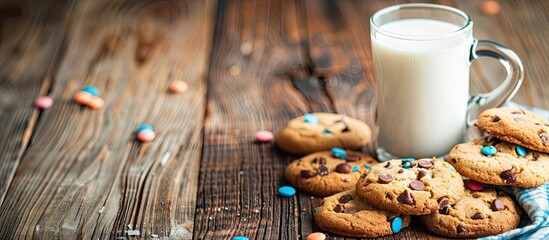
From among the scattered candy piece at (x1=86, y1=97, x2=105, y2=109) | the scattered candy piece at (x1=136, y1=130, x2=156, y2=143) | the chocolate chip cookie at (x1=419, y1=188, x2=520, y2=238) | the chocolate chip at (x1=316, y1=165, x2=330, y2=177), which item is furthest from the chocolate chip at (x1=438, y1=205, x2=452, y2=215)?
the scattered candy piece at (x1=86, y1=97, x2=105, y2=109)

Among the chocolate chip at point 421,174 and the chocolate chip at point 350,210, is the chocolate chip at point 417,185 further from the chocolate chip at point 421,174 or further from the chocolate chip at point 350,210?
the chocolate chip at point 350,210

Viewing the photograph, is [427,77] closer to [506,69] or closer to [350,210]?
[506,69]

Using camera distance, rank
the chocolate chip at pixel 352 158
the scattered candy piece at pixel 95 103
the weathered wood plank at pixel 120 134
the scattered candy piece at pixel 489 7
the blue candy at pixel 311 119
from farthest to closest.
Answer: the scattered candy piece at pixel 489 7 < the scattered candy piece at pixel 95 103 < the blue candy at pixel 311 119 < the chocolate chip at pixel 352 158 < the weathered wood plank at pixel 120 134

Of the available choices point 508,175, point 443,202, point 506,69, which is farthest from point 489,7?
point 443,202

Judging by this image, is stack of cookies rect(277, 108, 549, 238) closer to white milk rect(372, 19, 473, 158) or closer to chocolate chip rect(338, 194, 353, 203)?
chocolate chip rect(338, 194, 353, 203)

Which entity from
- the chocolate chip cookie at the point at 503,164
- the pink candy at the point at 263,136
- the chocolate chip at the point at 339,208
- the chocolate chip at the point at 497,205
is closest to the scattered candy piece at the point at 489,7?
the pink candy at the point at 263,136

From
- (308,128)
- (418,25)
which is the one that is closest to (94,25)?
(308,128)
